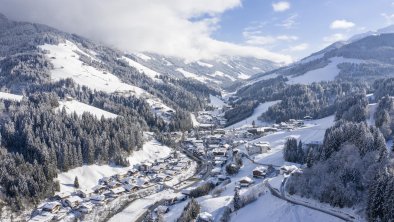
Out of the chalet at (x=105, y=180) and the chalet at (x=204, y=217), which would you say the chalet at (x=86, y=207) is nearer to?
the chalet at (x=105, y=180)

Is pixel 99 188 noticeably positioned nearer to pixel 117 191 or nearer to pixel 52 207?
pixel 117 191

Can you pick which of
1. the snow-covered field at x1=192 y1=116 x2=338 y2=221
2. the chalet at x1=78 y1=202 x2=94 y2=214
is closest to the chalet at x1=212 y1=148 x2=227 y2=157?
the snow-covered field at x1=192 y1=116 x2=338 y2=221

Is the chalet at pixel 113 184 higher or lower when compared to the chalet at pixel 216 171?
higher

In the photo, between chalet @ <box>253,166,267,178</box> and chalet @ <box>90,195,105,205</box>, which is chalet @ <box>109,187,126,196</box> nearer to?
chalet @ <box>90,195,105,205</box>

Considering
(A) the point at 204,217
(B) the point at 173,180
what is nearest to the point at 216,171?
(B) the point at 173,180

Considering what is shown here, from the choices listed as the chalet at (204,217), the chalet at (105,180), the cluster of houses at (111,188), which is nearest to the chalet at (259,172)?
the chalet at (204,217)

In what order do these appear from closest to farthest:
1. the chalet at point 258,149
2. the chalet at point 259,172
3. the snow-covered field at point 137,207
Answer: the snow-covered field at point 137,207 → the chalet at point 259,172 → the chalet at point 258,149

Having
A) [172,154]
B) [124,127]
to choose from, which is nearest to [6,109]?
[124,127]
